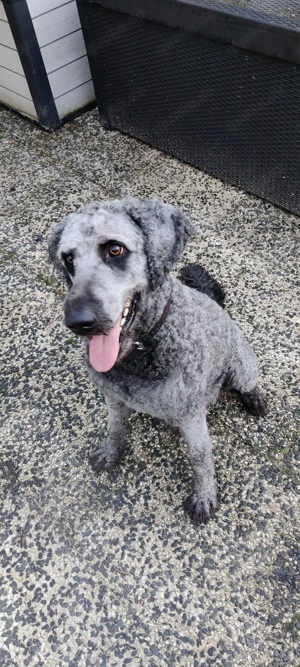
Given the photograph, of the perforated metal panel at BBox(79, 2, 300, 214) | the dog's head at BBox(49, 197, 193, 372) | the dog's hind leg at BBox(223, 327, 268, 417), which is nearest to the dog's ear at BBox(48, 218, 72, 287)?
the dog's head at BBox(49, 197, 193, 372)

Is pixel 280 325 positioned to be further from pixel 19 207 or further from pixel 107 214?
pixel 19 207

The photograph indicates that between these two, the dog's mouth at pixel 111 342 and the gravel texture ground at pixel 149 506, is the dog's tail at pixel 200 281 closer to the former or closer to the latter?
the gravel texture ground at pixel 149 506

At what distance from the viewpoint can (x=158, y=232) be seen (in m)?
2.06

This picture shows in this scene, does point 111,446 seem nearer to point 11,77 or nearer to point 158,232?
point 158,232

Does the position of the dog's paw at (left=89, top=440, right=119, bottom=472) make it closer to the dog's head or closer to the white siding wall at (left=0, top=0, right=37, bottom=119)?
the dog's head

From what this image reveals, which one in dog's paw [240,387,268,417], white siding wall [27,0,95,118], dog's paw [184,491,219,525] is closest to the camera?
dog's paw [184,491,219,525]

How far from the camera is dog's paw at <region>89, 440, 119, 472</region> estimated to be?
2.85 meters

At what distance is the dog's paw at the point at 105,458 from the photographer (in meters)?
2.85

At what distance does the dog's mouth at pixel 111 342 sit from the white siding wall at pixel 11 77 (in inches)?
151

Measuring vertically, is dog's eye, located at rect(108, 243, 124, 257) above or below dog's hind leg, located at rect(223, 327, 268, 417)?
above


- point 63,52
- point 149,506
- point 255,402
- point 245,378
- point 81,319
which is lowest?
point 149,506

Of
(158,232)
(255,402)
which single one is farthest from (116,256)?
(255,402)

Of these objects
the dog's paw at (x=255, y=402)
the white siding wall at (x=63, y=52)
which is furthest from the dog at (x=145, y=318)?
the white siding wall at (x=63, y=52)

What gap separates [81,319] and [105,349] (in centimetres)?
22
